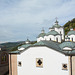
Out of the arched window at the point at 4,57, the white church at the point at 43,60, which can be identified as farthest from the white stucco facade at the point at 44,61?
the arched window at the point at 4,57

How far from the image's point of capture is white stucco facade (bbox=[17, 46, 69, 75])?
419 inches

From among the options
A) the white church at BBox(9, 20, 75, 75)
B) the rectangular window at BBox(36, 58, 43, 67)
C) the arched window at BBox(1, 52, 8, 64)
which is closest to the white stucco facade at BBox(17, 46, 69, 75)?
the white church at BBox(9, 20, 75, 75)

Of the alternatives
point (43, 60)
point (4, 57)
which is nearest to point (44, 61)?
point (43, 60)

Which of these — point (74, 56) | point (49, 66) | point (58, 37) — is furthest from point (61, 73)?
point (58, 37)

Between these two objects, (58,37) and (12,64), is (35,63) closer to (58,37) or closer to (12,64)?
(12,64)

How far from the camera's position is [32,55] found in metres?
11.7

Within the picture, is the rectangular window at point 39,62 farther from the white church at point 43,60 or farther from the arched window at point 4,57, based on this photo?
the arched window at point 4,57

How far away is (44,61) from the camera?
1116 centimetres

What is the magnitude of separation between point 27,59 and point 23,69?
1341mm

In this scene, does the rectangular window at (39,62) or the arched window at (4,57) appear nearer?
the rectangular window at (39,62)

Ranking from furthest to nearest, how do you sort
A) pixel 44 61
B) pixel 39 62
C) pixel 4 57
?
pixel 4 57 < pixel 39 62 < pixel 44 61

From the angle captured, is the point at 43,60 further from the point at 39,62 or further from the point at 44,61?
the point at 39,62

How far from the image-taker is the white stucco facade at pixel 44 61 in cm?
1065

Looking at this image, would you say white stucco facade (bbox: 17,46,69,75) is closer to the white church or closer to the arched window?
the white church
